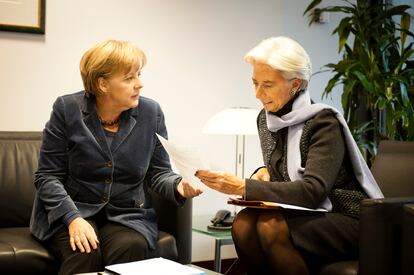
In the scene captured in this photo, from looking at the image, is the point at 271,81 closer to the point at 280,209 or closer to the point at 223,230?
the point at 280,209

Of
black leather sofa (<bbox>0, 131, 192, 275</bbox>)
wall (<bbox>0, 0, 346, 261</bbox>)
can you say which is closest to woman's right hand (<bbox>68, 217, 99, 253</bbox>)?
black leather sofa (<bbox>0, 131, 192, 275</bbox>)

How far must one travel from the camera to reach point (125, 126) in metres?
2.52

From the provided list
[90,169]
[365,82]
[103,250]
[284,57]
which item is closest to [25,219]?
[90,169]

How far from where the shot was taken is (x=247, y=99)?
392 cm

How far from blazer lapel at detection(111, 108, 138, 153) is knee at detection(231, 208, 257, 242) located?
57 centimetres

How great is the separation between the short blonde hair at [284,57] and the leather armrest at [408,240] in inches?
24.8

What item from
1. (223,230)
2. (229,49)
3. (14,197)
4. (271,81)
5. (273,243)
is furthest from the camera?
(229,49)

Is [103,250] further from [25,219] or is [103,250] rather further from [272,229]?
[25,219]

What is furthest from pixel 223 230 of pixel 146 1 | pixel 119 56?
pixel 146 1

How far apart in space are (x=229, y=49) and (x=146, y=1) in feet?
1.99

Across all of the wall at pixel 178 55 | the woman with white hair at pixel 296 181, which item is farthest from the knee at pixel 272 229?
the wall at pixel 178 55

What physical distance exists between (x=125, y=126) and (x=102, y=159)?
6.8 inches

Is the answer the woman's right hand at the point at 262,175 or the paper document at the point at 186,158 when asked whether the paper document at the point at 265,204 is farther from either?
the woman's right hand at the point at 262,175

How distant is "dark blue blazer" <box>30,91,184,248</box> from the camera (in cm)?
244
